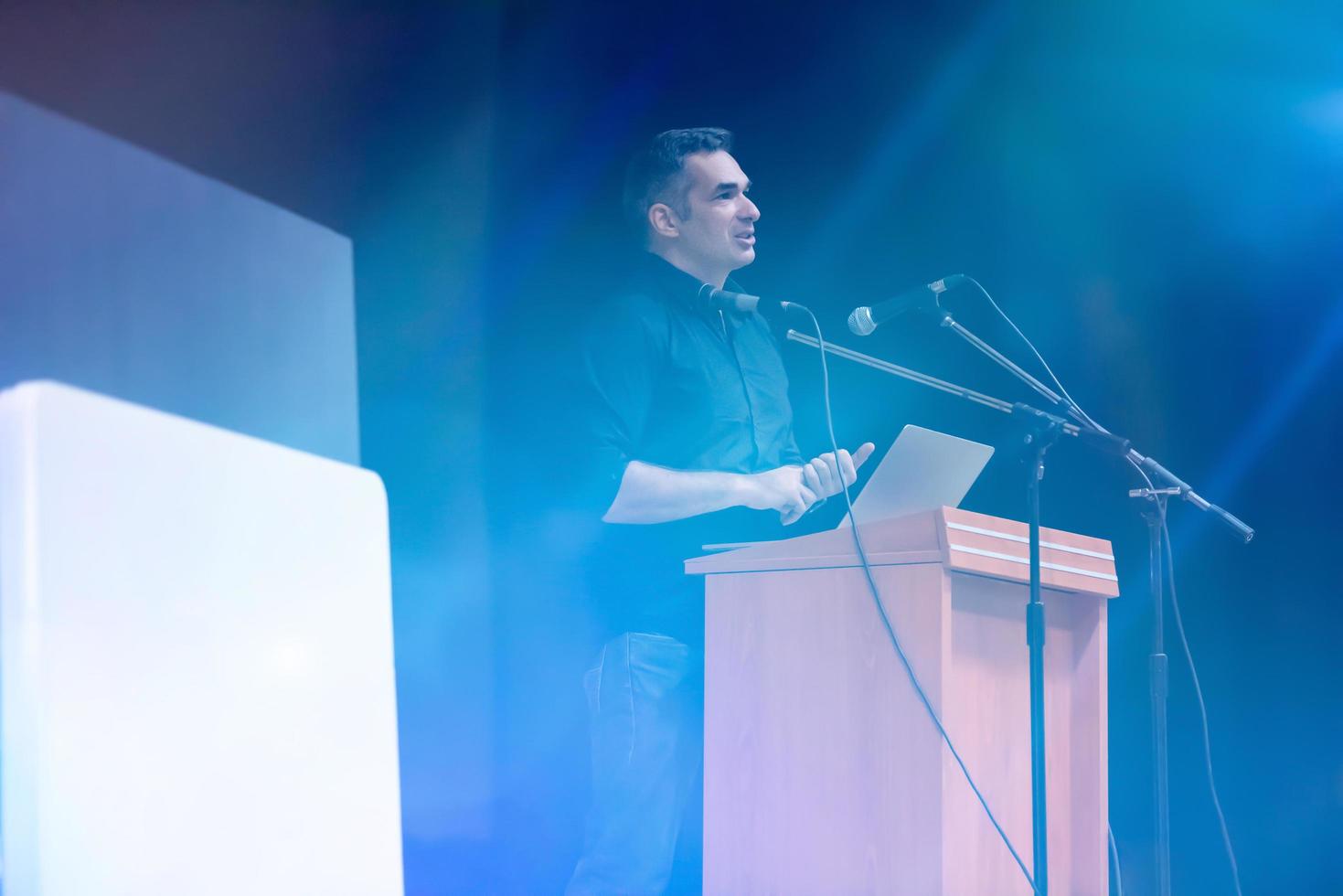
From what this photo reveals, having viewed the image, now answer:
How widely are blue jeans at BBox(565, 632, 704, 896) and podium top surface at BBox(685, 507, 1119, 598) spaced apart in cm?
30

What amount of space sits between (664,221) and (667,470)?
2.19 ft

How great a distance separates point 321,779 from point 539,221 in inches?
81.1

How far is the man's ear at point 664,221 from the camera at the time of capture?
250 cm

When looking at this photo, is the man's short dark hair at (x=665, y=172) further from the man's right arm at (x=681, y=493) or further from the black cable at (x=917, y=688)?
the black cable at (x=917, y=688)

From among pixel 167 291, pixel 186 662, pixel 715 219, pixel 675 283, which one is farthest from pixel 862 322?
pixel 186 662

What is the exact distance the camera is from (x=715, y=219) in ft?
8.22

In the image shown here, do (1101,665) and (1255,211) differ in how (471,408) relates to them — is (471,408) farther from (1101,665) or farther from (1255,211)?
(1255,211)

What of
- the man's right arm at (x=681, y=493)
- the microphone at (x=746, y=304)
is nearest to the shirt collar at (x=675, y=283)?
the man's right arm at (x=681, y=493)

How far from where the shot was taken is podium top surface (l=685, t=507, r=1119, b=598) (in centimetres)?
151

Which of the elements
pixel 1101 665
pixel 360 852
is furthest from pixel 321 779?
pixel 1101 665

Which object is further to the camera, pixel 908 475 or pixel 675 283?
pixel 675 283

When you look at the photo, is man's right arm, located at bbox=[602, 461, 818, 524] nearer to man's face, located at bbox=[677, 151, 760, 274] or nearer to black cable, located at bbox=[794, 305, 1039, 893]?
black cable, located at bbox=[794, 305, 1039, 893]

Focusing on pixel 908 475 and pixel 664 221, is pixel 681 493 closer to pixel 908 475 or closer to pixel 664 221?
pixel 908 475

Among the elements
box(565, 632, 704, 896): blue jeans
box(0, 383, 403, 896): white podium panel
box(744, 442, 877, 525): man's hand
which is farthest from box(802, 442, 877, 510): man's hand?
box(0, 383, 403, 896): white podium panel
